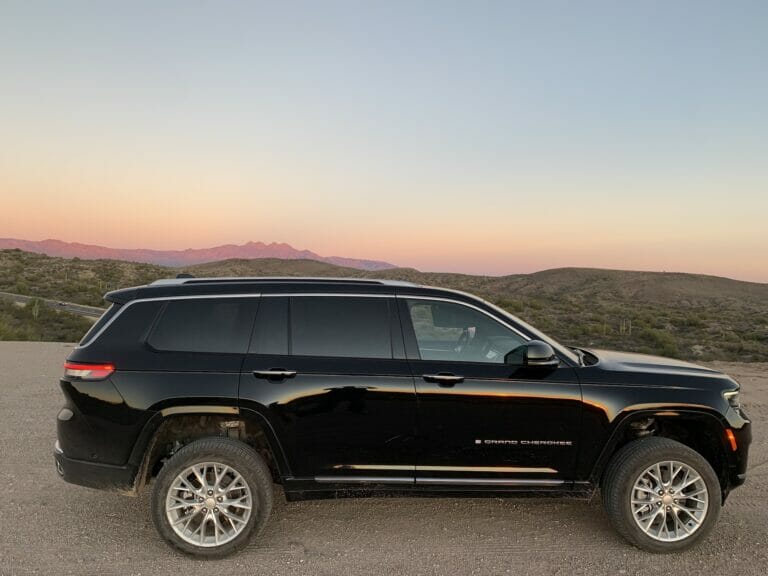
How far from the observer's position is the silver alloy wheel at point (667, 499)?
4090 millimetres

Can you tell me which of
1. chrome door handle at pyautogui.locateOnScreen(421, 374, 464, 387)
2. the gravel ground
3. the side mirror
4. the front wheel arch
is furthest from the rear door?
the front wheel arch

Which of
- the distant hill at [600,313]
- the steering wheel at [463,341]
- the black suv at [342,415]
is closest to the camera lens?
the black suv at [342,415]

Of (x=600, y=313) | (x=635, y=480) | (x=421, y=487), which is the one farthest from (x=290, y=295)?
(x=600, y=313)

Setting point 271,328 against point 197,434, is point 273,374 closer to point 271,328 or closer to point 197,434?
point 271,328

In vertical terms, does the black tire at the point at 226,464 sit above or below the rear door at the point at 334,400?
below

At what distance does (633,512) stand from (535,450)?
759mm

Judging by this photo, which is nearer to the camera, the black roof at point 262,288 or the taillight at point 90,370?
the taillight at point 90,370

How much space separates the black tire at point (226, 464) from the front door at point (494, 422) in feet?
3.43

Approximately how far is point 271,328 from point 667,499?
2891mm

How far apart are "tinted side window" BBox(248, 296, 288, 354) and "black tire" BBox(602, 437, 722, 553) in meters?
2.39

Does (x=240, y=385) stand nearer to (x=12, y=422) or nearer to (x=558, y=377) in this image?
(x=558, y=377)

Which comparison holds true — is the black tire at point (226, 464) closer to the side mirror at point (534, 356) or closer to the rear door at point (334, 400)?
the rear door at point (334, 400)

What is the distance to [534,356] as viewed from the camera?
390 cm

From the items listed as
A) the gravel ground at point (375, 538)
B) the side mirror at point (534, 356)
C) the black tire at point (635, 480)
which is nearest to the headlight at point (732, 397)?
the black tire at point (635, 480)
